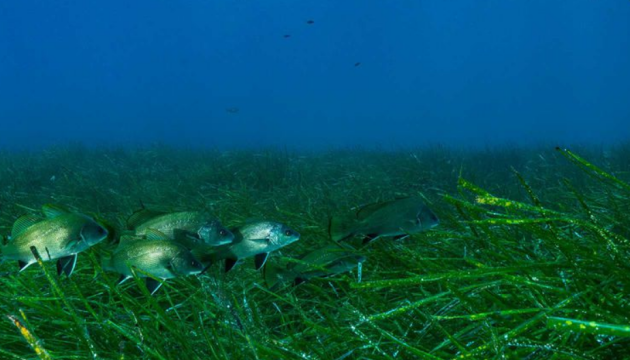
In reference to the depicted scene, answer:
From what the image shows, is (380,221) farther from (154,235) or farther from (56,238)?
(56,238)

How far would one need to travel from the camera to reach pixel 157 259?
247cm

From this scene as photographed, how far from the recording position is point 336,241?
9.61 ft

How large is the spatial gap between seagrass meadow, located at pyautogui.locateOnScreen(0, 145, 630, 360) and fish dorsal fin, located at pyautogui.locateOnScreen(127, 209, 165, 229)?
1.18 feet

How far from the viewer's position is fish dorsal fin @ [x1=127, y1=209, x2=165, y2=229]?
2.91 m

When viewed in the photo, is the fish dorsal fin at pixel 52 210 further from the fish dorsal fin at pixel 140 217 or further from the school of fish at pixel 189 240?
the fish dorsal fin at pixel 140 217

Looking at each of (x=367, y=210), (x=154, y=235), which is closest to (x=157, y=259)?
(x=154, y=235)

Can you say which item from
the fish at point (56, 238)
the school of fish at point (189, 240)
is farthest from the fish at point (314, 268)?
the fish at point (56, 238)

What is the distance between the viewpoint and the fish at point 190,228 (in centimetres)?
269

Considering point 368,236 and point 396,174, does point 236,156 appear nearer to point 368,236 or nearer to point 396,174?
point 396,174

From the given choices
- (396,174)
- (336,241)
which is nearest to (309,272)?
(336,241)

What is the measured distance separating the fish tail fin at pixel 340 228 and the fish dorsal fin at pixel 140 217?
0.92 meters

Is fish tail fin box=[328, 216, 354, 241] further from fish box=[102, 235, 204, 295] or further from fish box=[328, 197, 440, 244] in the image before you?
fish box=[102, 235, 204, 295]

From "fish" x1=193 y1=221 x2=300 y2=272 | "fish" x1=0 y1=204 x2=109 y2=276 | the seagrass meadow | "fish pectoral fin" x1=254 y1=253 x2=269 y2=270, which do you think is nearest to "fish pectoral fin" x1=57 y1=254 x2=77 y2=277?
"fish" x1=0 y1=204 x2=109 y2=276

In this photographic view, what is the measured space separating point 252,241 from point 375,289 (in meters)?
0.66
